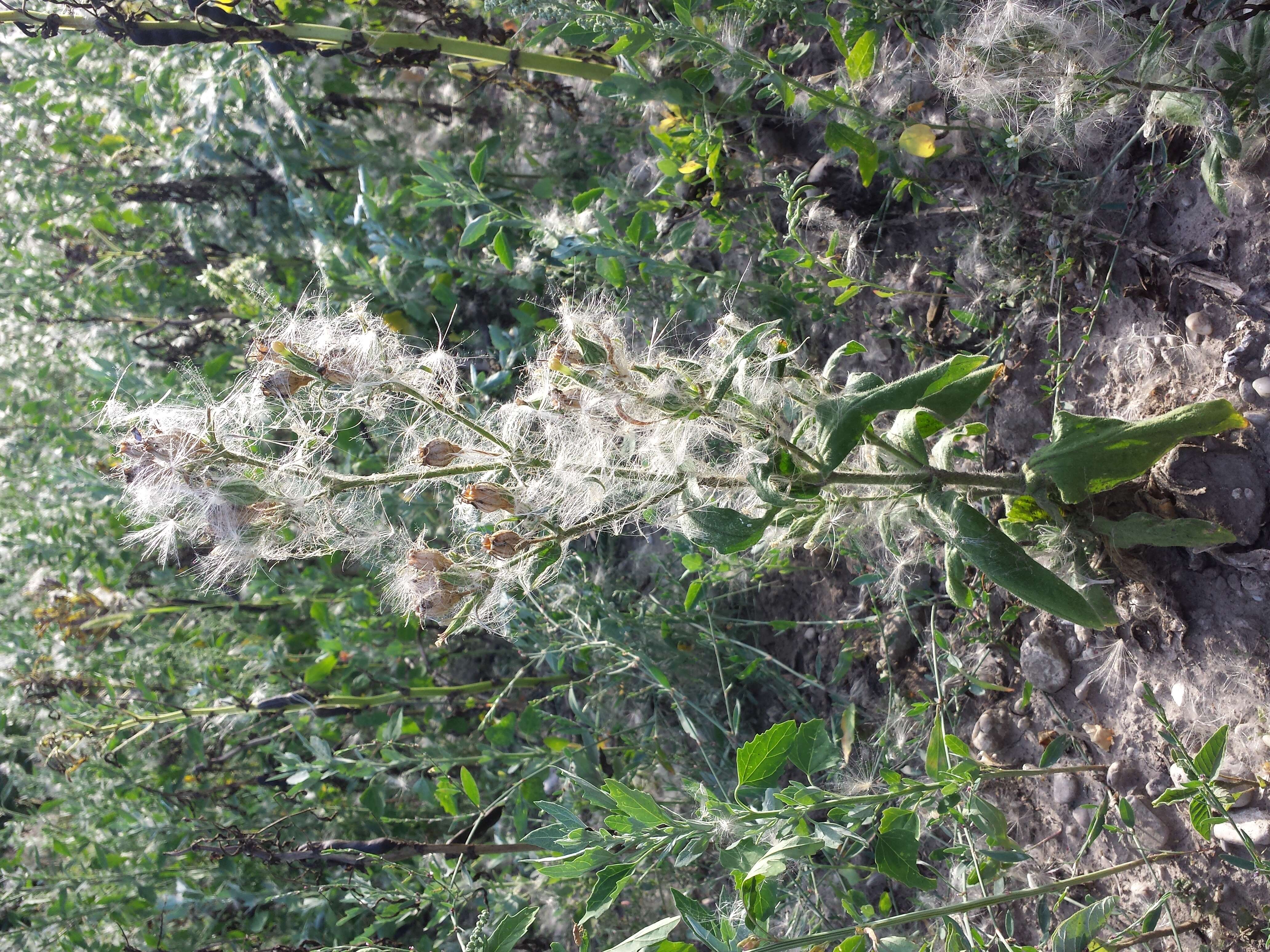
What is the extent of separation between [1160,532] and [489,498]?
134 cm

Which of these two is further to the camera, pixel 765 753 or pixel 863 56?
pixel 863 56

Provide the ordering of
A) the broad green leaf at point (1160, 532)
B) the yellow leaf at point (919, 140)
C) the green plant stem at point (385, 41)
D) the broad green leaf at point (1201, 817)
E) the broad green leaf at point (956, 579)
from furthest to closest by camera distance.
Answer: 1. the green plant stem at point (385, 41)
2. the yellow leaf at point (919, 140)
3. the broad green leaf at point (956, 579)
4. the broad green leaf at point (1160, 532)
5. the broad green leaf at point (1201, 817)

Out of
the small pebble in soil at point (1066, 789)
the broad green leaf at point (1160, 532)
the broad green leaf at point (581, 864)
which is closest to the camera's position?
the broad green leaf at point (581, 864)

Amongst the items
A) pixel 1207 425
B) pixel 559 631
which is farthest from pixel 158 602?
pixel 1207 425

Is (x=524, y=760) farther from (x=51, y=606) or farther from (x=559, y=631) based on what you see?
(x=51, y=606)

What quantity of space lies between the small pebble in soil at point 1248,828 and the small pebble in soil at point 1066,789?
324 millimetres

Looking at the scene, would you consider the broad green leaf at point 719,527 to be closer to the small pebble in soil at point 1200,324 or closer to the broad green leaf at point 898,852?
the broad green leaf at point 898,852

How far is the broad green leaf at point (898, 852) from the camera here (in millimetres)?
1598

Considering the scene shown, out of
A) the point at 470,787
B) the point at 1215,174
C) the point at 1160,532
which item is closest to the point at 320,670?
the point at 470,787

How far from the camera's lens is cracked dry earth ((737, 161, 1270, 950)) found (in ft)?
5.82

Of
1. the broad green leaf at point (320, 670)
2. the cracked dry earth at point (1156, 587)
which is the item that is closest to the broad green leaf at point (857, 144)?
the cracked dry earth at point (1156, 587)

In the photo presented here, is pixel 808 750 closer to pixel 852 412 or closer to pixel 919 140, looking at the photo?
pixel 852 412

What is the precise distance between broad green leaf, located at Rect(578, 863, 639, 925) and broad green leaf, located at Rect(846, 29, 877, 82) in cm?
187

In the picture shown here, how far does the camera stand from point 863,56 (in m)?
2.11
